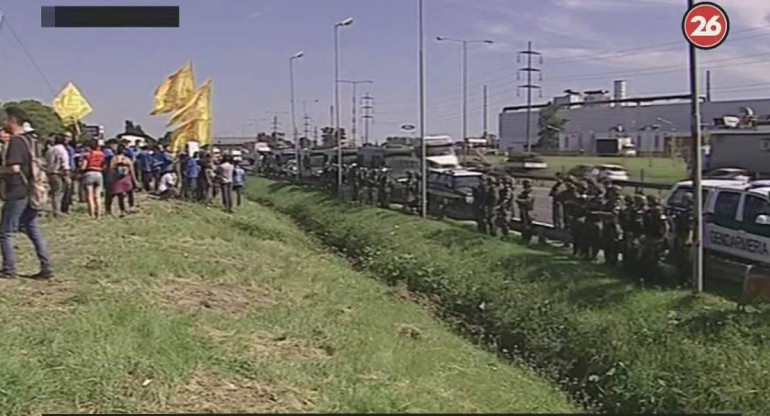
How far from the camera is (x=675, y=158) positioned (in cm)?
4731

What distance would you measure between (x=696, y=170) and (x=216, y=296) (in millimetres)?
7195

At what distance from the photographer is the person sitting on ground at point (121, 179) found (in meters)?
20.5

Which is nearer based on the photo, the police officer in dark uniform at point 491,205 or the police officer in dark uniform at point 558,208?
the police officer in dark uniform at point 558,208

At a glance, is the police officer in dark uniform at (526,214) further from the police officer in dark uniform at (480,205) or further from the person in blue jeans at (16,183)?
the person in blue jeans at (16,183)

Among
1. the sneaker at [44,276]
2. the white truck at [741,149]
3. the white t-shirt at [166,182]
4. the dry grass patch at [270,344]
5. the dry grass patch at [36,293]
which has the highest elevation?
the white truck at [741,149]

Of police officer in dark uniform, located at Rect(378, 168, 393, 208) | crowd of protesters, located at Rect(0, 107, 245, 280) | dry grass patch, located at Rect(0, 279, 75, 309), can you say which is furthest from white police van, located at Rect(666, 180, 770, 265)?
police officer in dark uniform, located at Rect(378, 168, 393, 208)

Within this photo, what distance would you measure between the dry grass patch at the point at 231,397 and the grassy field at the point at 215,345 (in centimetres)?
2

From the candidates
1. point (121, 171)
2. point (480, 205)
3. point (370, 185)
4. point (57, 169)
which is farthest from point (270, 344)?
point (370, 185)

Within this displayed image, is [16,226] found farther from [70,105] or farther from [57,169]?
[70,105]

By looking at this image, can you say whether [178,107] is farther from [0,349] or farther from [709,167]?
[0,349]

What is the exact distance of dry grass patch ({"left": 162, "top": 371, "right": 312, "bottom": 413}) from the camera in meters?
7.09

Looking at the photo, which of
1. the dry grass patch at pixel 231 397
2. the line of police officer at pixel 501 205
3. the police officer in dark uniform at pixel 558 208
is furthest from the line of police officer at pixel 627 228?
the dry grass patch at pixel 231 397

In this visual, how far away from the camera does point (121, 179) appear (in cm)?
2098

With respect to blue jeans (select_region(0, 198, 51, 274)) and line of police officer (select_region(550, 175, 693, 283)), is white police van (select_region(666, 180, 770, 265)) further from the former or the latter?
blue jeans (select_region(0, 198, 51, 274))
